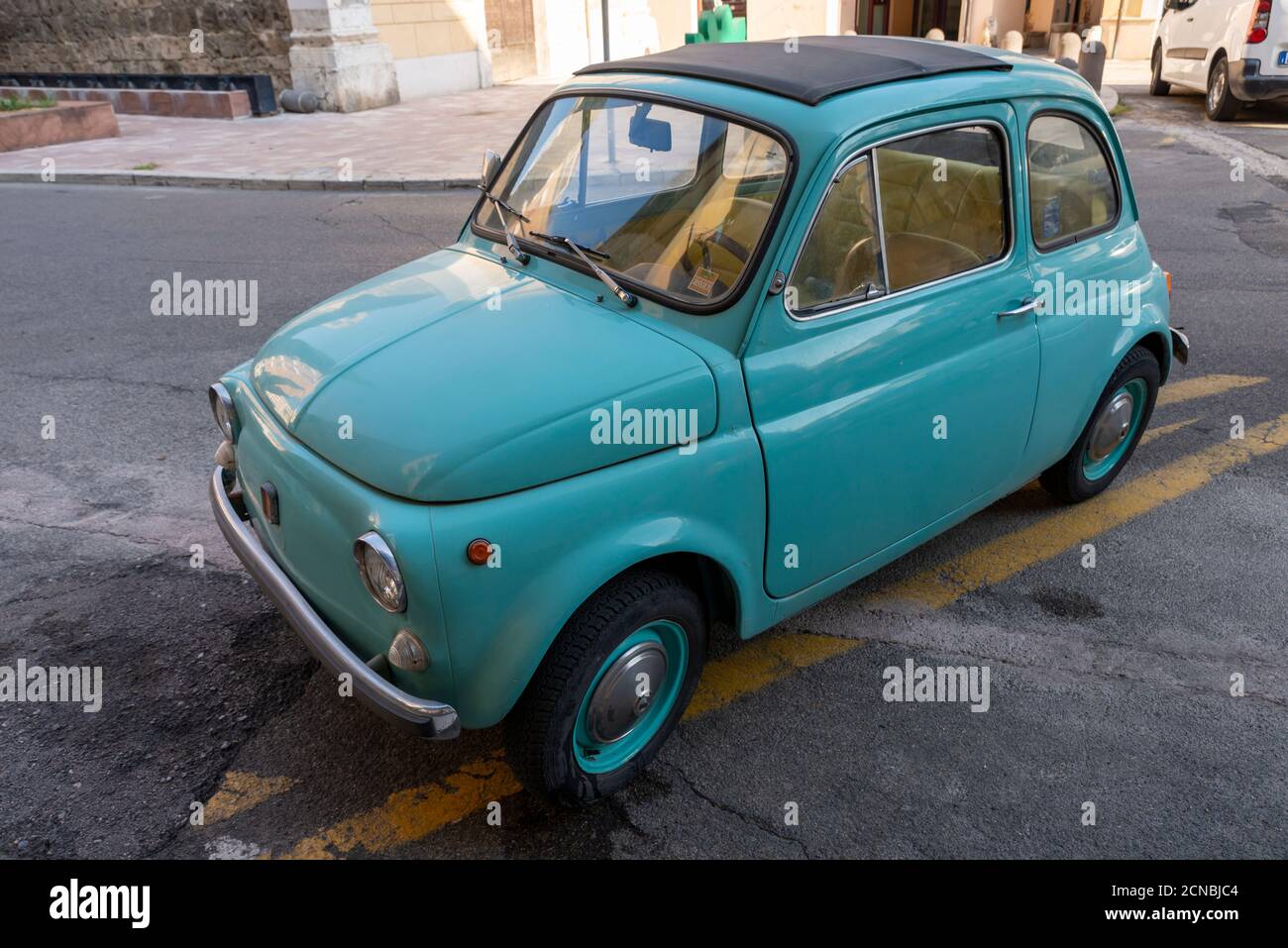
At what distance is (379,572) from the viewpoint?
100 inches

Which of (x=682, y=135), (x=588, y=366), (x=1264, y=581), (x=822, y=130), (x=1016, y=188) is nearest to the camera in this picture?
(x=588, y=366)

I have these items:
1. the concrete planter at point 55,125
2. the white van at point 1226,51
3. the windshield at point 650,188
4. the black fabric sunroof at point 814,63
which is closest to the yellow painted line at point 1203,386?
the black fabric sunroof at point 814,63

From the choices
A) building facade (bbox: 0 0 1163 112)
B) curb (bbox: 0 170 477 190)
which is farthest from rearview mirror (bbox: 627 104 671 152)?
building facade (bbox: 0 0 1163 112)

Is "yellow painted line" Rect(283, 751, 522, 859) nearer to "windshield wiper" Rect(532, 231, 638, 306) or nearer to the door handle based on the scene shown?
"windshield wiper" Rect(532, 231, 638, 306)

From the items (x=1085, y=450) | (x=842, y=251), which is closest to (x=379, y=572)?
(x=842, y=251)

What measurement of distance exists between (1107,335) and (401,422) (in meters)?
2.90

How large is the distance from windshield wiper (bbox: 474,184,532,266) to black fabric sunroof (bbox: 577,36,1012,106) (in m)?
0.61

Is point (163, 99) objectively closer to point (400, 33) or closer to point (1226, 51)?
point (400, 33)

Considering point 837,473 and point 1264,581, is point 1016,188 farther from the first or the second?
point 1264,581

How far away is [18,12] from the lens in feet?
66.0

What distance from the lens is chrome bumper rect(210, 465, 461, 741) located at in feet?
8.32

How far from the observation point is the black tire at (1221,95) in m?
13.5

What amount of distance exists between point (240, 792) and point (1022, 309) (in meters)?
3.03
